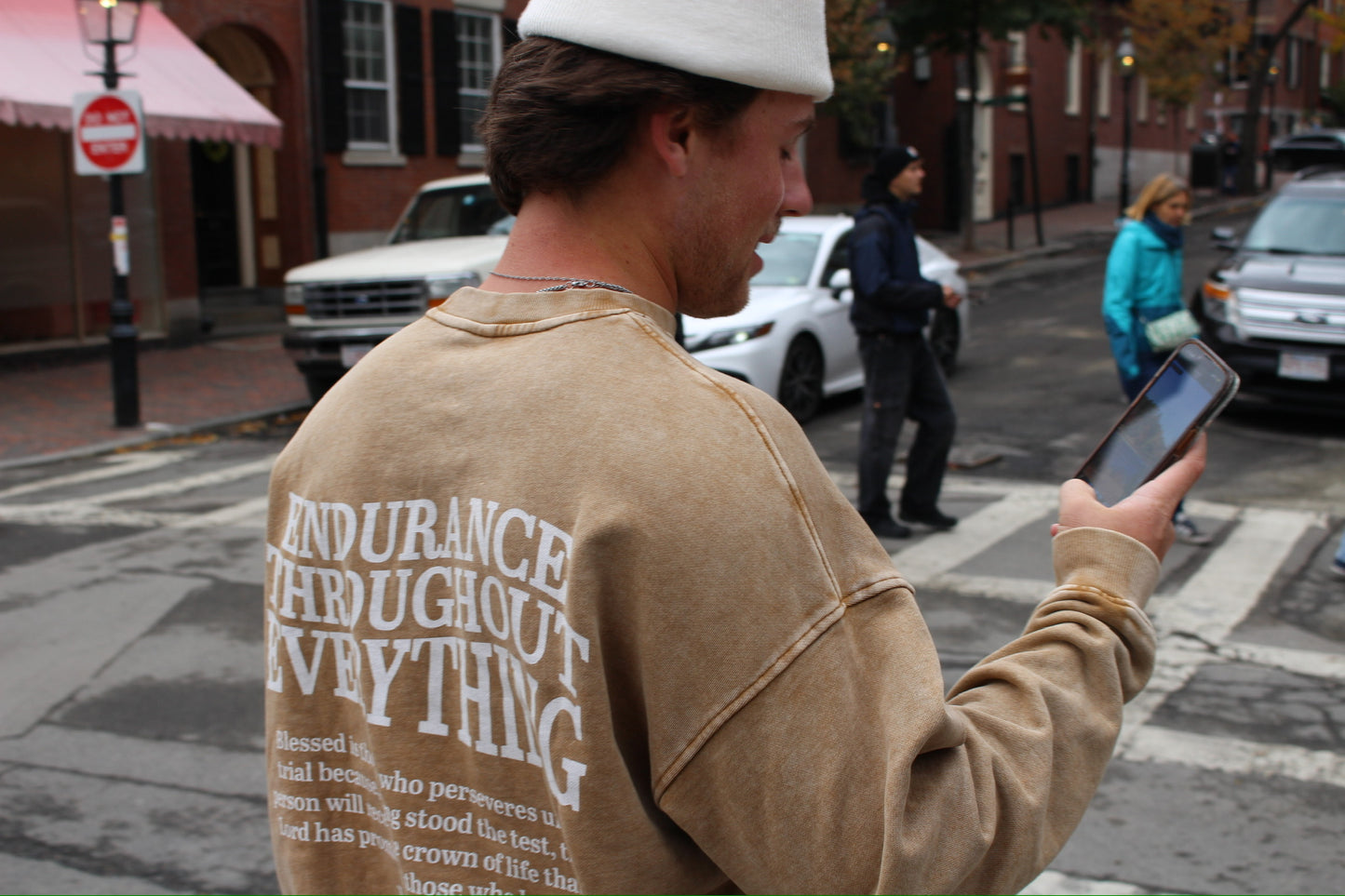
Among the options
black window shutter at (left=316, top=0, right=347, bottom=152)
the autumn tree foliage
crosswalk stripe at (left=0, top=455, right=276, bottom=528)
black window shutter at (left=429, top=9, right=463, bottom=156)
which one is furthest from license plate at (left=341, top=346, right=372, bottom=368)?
the autumn tree foliage

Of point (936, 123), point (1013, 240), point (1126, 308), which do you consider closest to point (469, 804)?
point (1126, 308)

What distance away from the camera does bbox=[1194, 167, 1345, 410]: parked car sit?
9469 millimetres

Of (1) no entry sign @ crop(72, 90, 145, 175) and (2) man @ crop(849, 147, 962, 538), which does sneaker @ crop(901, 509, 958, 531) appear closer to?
(2) man @ crop(849, 147, 962, 538)

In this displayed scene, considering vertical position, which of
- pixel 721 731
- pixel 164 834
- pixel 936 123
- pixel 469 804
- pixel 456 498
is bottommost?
pixel 164 834

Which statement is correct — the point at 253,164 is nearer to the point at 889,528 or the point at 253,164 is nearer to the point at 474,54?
the point at 474,54

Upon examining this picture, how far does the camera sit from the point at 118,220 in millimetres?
11477

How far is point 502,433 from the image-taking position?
3.70ft

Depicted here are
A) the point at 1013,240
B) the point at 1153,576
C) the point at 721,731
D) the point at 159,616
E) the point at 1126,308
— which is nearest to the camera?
the point at 721,731

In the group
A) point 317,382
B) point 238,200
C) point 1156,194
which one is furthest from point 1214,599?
point 238,200

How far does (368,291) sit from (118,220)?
86.7 inches

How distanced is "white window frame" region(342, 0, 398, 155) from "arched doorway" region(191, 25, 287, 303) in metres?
1.17

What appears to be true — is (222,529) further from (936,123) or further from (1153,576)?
(936,123)

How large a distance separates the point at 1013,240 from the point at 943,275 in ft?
51.5

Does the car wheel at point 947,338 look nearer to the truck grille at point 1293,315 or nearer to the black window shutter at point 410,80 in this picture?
the truck grille at point 1293,315
